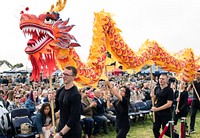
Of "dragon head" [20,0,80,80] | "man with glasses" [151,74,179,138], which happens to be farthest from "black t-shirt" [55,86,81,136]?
"man with glasses" [151,74,179,138]

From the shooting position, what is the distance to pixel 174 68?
9.12 meters

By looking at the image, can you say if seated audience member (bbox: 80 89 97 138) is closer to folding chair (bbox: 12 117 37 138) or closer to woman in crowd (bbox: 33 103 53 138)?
woman in crowd (bbox: 33 103 53 138)

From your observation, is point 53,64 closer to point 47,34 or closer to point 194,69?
point 47,34

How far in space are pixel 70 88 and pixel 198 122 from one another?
306 inches

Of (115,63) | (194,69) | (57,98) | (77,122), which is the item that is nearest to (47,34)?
(57,98)

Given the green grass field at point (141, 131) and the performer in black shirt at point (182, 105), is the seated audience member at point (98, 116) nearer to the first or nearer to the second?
the green grass field at point (141, 131)

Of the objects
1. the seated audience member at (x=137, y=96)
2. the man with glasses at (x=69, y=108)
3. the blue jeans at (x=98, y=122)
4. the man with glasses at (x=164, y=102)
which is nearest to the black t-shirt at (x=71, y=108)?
the man with glasses at (x=69, y=108)

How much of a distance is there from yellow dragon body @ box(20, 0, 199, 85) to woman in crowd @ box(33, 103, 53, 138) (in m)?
1.44

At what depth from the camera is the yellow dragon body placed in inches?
213

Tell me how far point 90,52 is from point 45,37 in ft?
5.50

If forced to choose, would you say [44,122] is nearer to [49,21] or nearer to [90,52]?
[90,52]

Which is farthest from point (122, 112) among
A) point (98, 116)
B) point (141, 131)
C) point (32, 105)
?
point (32, 105)

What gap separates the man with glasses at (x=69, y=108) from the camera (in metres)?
4.09

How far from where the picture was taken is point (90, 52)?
22.8ft
